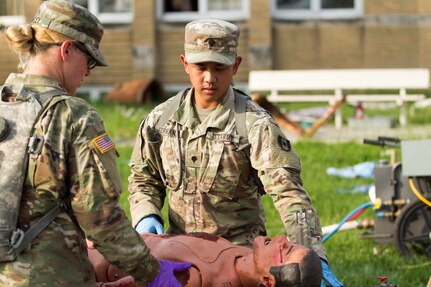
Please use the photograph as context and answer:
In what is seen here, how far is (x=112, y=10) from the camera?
24234mm

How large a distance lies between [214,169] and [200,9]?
18701mm

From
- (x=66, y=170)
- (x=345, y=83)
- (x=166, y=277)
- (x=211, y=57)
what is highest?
(x=211, y=57)

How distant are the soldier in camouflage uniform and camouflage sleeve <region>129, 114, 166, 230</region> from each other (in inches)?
54.8

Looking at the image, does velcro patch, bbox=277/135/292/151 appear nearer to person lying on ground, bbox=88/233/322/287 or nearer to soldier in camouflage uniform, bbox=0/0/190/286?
person lying on ground, bbox=88/233/322/287

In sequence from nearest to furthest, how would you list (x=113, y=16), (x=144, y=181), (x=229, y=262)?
(x=229, y=262) < (x=144, y=181) < (x=113, y=16)

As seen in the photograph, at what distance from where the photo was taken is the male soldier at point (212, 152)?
559cm

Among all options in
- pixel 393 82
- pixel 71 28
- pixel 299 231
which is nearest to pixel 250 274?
pixel 299 231

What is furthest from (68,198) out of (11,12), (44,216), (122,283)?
(11,12)

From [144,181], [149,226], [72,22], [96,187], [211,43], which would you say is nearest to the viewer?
[96,187]

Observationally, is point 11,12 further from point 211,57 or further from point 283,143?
point 283,143

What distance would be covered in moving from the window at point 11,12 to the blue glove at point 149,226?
18.9 metres

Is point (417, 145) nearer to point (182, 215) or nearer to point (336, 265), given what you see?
point (336, 265)

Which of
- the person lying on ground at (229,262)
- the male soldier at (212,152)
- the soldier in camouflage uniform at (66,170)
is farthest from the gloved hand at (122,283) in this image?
the male soldier at (212,152)

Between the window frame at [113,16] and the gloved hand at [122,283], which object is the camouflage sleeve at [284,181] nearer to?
the gloved hand at [122,283]
